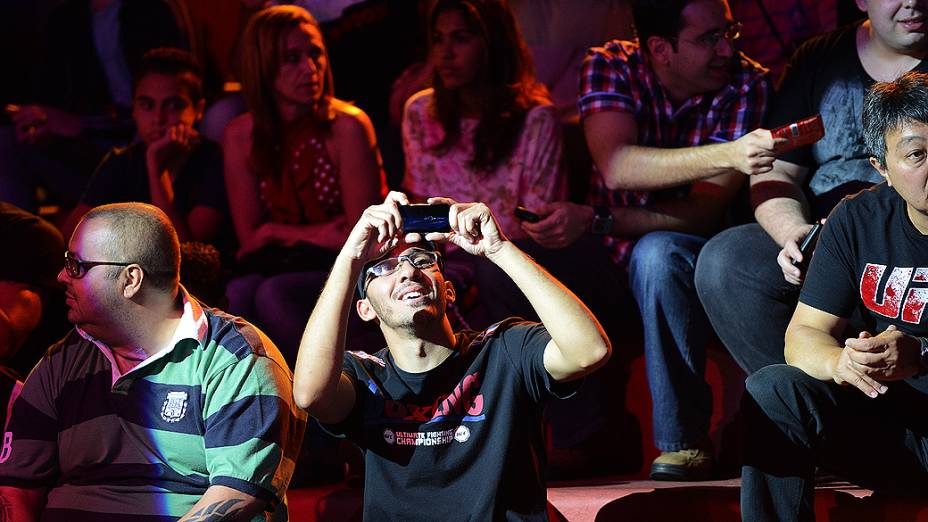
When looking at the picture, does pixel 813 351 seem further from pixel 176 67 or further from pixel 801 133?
pixel 176 67

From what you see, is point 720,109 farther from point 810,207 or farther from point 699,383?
point 699,383

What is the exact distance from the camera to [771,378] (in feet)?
8.50

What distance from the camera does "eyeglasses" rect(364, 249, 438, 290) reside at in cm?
271

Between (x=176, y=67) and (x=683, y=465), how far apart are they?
2442 millimetres

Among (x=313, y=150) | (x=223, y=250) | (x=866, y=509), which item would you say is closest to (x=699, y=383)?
(x=866, y=509)

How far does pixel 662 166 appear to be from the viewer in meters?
3.52

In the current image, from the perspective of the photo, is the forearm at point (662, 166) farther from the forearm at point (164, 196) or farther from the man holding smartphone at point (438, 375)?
the forearm at point (164, 196)

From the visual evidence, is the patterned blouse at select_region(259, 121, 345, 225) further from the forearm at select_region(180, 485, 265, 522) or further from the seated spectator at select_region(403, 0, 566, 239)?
the forearm at select_region(180, 485, 265, 522)

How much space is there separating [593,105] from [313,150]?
3.28 feet

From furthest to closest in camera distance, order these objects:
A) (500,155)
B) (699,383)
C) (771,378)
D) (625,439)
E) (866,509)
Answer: (500,155) → (625,439) → (699,383) → (866,509) → (771,378)

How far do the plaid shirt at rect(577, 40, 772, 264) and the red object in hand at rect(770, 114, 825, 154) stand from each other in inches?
19.0

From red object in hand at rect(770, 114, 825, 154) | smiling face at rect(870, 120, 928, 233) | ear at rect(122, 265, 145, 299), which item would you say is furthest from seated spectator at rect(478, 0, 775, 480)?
ear at rect(122, 265, 145, 299)

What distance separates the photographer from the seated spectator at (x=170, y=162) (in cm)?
425

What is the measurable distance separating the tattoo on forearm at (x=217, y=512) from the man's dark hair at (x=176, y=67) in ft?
7.62
